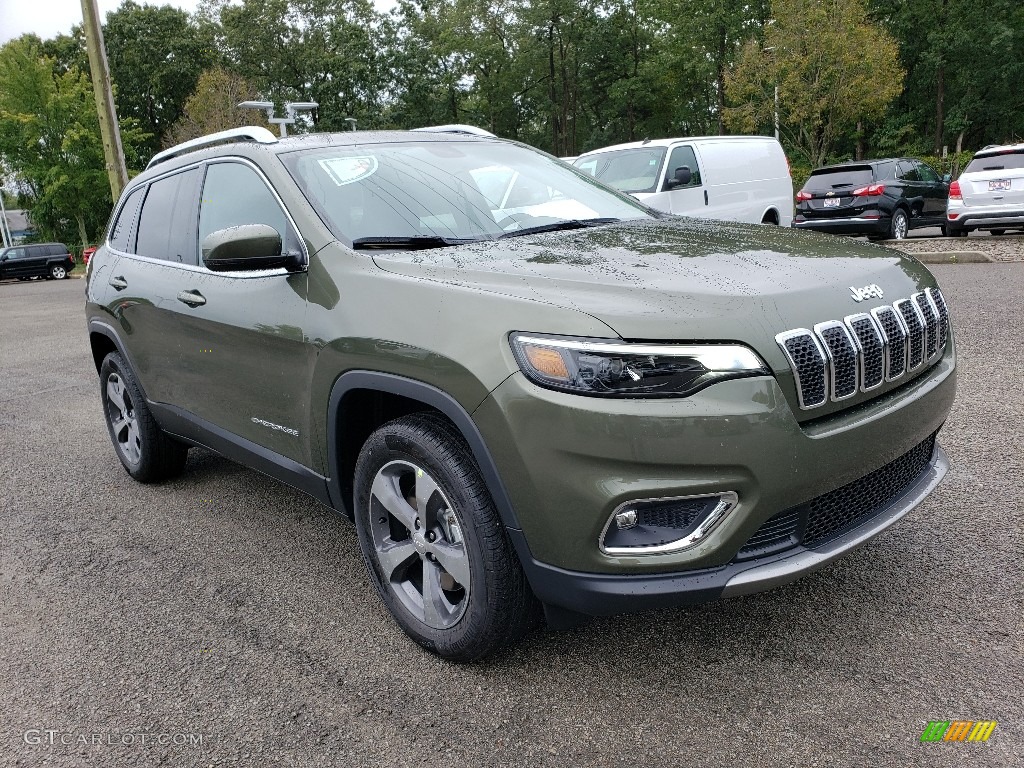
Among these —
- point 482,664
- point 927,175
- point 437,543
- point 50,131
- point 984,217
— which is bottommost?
point 482,664

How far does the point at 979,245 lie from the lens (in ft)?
43.9

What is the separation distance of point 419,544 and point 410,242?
3.45 feet

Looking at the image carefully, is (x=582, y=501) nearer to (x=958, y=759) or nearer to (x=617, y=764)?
(x=617, y=764)

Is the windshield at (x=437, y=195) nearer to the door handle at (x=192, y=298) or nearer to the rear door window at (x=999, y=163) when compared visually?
the door handle at (x=192, y=298)

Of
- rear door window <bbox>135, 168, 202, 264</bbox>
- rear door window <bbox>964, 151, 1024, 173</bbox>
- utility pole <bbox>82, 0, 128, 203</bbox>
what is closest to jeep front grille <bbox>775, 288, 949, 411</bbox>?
rear door window <bbox>135, 168, 202, 264</bbox>

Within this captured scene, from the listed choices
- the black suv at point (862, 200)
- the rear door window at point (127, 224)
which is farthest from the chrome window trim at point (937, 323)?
the black suv at point (862, 200)

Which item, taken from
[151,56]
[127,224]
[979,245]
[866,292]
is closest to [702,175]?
[979,245]

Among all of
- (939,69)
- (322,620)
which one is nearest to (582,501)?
(322,620)

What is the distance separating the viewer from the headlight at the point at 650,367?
2.11 meters

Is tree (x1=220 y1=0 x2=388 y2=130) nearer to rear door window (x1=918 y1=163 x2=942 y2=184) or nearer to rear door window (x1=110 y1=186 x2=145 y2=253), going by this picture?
rear door window (x1=918 y1=163 x2=942 y2=184)

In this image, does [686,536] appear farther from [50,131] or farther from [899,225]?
[50,131]

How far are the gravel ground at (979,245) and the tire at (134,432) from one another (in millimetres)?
10782

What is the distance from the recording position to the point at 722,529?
2148 millimetres

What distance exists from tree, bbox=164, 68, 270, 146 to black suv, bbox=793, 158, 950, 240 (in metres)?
25.6
